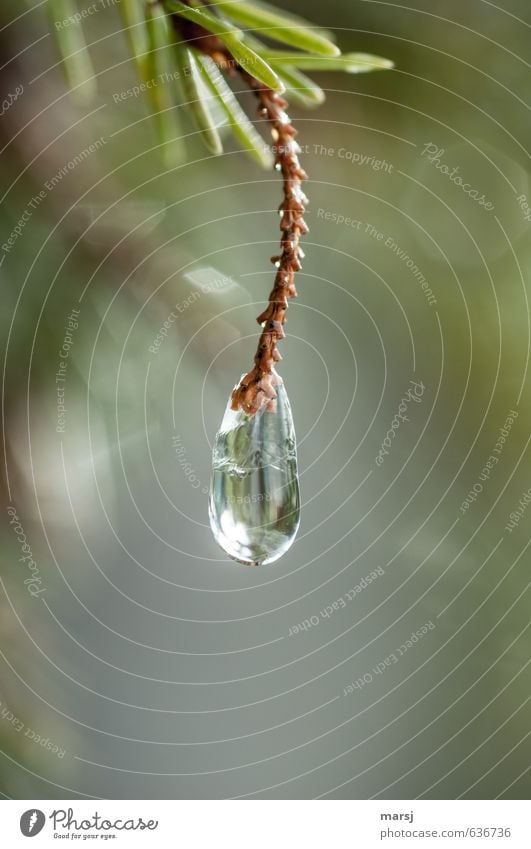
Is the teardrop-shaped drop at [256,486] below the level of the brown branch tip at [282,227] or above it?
below

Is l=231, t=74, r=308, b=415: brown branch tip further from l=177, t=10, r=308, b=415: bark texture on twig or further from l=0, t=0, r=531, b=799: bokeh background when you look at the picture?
l=0, t=0, r=531, b=799: bokeh background

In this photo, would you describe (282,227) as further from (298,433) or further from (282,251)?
(298,433)

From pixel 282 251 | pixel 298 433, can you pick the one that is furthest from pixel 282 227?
pixel 298 433

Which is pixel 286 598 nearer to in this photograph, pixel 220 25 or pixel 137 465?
pixel 137 465

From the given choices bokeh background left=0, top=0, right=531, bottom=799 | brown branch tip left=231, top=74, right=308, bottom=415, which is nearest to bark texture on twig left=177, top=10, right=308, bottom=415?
brown branch tip left=231, top=74, right=308, bottom=415

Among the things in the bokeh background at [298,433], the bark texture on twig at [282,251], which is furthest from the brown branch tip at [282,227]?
the bokeh background at [298,433]

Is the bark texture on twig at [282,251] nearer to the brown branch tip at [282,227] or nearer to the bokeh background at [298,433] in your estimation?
the brown branch tip at [282,227]

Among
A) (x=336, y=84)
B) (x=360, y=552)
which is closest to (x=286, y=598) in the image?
(x=360, y=552)
